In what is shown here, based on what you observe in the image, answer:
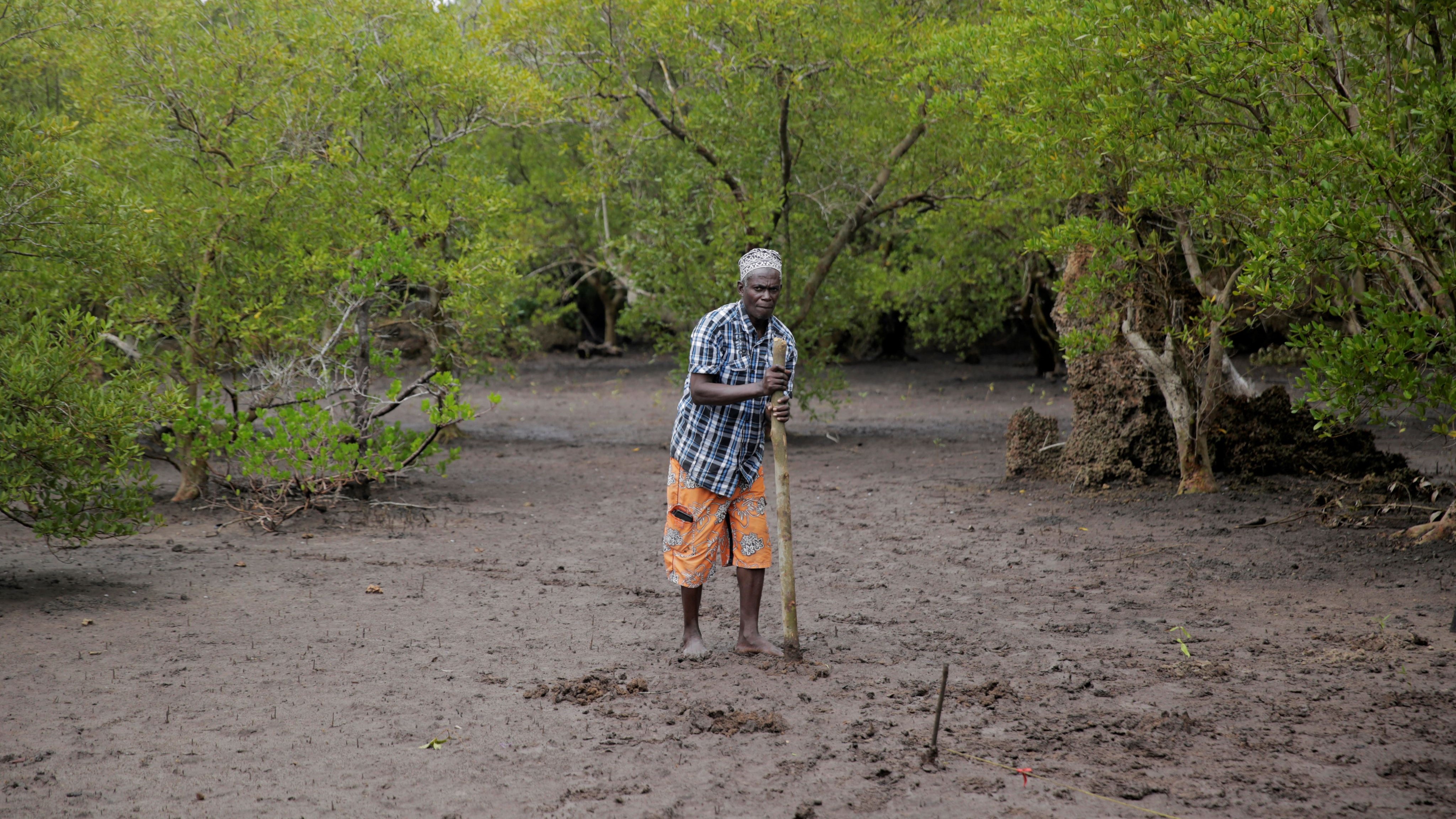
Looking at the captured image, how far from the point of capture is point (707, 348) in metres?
5.02

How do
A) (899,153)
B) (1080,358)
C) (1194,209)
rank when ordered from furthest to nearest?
(899,153) → (1080,358) → (1194,209)

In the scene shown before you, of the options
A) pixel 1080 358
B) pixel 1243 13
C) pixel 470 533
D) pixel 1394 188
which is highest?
pixel 1243 13

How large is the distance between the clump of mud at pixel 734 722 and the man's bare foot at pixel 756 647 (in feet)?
2.45

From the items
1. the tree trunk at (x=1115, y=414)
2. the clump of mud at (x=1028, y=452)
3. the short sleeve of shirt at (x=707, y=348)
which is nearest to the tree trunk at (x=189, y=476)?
the short sleeve of shirt at (x=707, y=348)

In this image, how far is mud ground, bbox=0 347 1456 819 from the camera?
3.78 metres

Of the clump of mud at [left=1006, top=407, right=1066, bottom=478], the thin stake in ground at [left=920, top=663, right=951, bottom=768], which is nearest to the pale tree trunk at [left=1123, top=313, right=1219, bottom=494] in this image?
the clump of mud at [left=1006, top=407, right=1066, bottom=478]

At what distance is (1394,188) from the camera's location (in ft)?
18.2

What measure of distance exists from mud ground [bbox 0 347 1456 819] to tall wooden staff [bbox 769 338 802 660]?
18 cm

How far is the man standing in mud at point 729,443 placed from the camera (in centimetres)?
502

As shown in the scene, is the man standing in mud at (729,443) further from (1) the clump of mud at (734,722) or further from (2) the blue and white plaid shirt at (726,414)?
(1) the clump of mud at (734,722)

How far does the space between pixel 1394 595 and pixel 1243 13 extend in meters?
3.17

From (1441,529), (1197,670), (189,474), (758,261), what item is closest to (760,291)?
(758,261)

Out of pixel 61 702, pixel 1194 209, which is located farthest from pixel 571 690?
pixel 1194 209

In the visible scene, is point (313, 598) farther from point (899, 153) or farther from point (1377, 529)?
point (899, 153)
